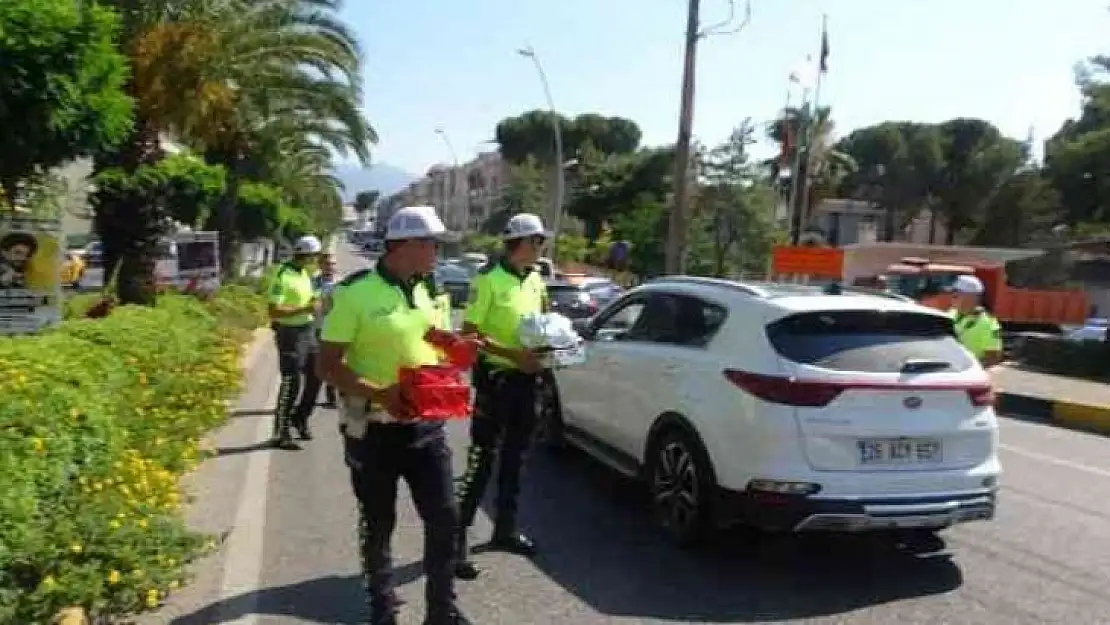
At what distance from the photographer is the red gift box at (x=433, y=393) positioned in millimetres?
4238

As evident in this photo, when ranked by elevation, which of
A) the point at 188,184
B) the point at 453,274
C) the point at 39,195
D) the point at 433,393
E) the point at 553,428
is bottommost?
the point at 553,428

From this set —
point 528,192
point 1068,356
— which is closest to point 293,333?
point 1068,356

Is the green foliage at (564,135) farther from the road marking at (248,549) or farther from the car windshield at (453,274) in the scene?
the road marking at (248,549)

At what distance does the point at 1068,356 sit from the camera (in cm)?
2105

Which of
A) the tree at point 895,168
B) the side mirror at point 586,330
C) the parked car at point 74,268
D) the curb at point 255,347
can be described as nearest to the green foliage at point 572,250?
the tree at point 895,168

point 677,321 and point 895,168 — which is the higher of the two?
point 895,168

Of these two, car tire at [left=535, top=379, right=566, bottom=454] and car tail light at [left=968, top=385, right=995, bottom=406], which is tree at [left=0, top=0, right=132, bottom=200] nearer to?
car tire at [left=535, top=379, right=566, bottom=454]

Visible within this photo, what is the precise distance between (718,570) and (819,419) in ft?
3.31

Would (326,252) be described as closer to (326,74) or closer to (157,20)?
(157,20)

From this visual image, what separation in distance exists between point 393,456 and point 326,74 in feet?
62.1

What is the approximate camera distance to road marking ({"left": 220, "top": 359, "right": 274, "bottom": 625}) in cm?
518

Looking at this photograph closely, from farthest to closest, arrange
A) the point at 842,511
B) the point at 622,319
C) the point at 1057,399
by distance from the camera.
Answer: the point at 1057,399 → the point at 622,319 → the point at 842,511

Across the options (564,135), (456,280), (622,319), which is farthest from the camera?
(564,135)

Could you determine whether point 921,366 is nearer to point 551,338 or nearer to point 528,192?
point 551,338
